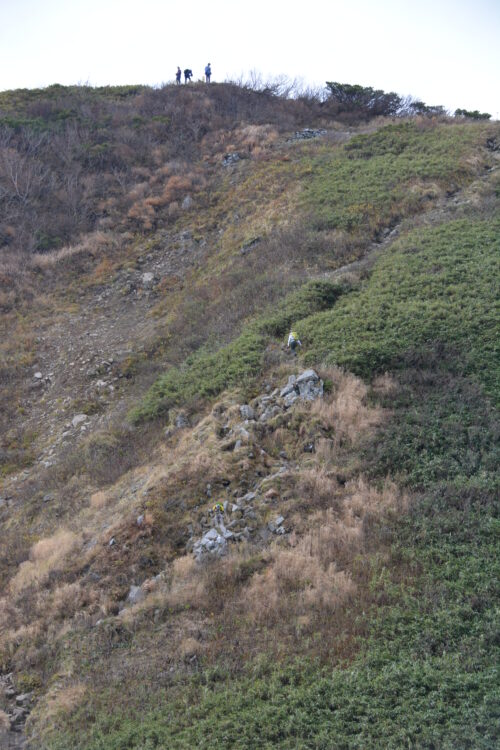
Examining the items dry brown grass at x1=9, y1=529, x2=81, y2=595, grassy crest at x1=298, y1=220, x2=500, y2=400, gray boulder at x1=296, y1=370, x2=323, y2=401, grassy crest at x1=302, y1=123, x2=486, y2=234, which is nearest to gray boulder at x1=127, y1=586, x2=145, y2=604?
dry brown grass at x1=9, y1=529, x2=81, y2=595

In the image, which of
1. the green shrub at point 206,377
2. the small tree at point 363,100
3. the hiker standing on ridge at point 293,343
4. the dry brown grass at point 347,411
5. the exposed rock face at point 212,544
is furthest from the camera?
the small tree at point 363,100

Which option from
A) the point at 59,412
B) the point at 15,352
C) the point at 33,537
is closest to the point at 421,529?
the point at 33,537

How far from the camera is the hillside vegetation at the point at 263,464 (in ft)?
19.5

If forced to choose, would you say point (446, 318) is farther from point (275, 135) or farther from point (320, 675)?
point (275, 135)

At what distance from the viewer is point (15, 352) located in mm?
18516

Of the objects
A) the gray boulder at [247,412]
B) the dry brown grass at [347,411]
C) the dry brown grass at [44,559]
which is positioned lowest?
the dry brown grass at [44,559]

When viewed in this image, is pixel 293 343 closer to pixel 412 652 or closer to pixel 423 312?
pixel 423 312

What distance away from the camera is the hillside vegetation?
19.5ft

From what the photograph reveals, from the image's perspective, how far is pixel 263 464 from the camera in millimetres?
9992

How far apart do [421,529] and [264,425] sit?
13.0ft

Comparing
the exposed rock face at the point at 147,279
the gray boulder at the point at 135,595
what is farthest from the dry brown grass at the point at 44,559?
the exposed rock face at the point at 147,279

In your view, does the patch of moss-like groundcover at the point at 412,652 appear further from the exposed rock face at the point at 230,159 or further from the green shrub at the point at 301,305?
the exposed rock face at the point at 230,159

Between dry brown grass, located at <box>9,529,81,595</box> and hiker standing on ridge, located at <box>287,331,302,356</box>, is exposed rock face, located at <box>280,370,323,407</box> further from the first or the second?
dry brown grass, located at <box>9,529,81,595</box>

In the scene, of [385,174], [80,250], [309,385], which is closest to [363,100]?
[385,174]
